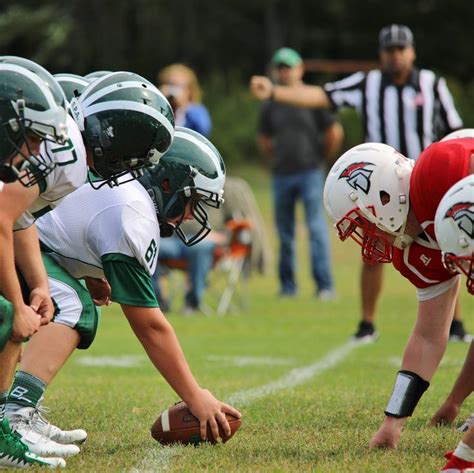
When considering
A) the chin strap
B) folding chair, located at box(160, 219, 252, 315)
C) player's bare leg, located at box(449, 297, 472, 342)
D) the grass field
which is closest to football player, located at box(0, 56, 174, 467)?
the grass field

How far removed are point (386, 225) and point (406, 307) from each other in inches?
281

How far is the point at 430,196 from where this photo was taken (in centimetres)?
414

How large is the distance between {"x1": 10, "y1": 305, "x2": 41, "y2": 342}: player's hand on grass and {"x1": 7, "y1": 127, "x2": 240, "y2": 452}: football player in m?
0.37

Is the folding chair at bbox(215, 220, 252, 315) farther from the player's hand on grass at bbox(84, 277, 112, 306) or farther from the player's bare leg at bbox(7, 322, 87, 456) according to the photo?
the player's bare leg at bbox(7, 322, 87, 456)

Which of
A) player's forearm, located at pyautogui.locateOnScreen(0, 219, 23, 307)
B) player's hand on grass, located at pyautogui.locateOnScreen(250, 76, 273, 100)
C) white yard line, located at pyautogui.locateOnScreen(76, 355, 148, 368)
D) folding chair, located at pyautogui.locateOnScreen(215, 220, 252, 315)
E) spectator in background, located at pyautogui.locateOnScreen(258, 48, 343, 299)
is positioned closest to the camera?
player's forearm, located at pyautogui.locateOnScreen(0, 219, 23, 307)

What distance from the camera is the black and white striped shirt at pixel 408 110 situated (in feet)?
27.6

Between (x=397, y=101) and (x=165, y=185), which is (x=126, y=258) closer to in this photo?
(x=165, y=185)

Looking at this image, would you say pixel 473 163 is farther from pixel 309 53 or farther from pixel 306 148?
pixel 309 53

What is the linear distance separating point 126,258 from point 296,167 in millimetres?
7926

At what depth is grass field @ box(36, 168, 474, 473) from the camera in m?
4.19

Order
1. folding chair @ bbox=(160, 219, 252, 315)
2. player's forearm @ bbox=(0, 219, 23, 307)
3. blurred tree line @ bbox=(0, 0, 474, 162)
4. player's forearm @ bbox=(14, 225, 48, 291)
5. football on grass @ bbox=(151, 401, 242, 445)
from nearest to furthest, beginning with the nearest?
player's forearm @ bbox=(0, 219, 23, 307) < player's forearm @ bbox=(14, 225, 48, 291) < football on grass @ bbox=(151, 401, 242, 445) < folding chair @ bbox=(160, 219, 252, 315) < blurred tree line @ bbox=(0, 0, 474, 162)

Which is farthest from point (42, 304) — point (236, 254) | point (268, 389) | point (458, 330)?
point (236, 254)

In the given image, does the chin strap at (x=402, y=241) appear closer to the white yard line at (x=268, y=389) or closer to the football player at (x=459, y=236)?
the football player at (x=459, y=236)

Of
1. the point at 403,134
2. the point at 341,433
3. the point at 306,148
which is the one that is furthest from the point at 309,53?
the point at 341,433
